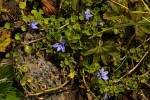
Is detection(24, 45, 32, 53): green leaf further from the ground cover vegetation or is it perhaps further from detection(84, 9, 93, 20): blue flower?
detection(84, 9, 93, 20): blue flower

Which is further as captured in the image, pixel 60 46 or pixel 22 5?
pixel 22 5

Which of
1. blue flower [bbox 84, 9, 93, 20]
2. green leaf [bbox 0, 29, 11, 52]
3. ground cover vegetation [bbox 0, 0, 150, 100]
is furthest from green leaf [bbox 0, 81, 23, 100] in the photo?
blue flower [bbox 84, 9, 93, 20]

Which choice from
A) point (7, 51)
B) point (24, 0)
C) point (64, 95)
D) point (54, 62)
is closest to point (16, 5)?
point (24, 0)

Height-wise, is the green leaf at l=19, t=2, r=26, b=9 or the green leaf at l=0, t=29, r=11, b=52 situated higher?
the green leaf at l=19, t=2, r=26, b=9

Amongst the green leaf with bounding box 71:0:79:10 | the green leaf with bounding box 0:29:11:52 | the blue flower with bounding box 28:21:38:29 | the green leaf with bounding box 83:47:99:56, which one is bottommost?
the green leaf with bounding box 83:47:99:56

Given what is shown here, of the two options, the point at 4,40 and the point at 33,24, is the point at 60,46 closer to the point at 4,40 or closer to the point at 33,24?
the point at 33,24

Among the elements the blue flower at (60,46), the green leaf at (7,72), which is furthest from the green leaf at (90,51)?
the green leaf at (7,72)

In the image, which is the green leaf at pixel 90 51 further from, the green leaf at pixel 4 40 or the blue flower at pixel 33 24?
the green leaf at pixel 4 40

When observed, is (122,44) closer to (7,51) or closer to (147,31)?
(147,31)

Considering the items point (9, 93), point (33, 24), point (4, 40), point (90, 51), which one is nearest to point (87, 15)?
point (90, 51)
